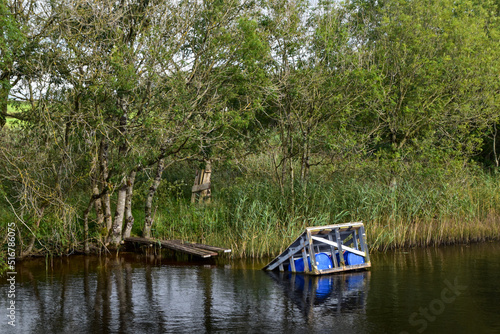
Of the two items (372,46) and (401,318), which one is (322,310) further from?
(372,46)

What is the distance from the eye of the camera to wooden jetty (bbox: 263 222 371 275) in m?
13.0

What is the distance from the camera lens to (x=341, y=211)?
55.5ft

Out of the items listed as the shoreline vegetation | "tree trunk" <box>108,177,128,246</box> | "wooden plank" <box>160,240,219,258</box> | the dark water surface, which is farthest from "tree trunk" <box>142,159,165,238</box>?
the dark water surface

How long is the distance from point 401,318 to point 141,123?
8129 millimetres

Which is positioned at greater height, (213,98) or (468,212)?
(213,98)

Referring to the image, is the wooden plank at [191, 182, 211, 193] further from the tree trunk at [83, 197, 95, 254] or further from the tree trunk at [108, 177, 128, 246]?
the tree trunk at [83, 197, 95, 254]

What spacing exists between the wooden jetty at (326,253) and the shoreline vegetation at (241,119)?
1809 mm

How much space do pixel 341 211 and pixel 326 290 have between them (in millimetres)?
5263

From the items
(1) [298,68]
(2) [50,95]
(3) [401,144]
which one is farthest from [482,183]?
(2) [50,95]

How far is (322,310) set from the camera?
10.4 metres

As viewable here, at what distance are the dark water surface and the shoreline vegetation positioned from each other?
1445 mm

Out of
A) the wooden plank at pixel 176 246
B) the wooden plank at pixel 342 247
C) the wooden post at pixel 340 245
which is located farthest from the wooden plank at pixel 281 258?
the wooden plank at pixel 176 246

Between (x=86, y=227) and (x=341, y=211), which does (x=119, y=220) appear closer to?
→ (x=86, y=227)

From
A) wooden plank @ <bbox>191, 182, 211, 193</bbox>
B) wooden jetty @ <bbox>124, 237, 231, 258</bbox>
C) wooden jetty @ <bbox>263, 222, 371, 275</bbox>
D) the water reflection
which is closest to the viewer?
the water reflection
